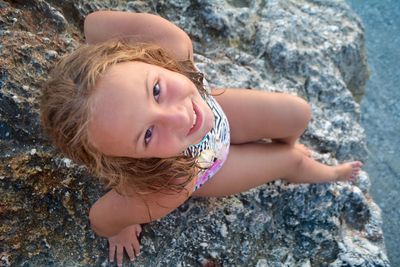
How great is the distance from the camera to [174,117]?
4.31 feet

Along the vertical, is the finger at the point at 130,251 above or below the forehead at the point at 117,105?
below

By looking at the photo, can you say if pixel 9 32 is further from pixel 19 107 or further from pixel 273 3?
pixel 273 3

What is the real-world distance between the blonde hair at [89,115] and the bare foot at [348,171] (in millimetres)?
612

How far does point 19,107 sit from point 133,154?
1.43 ft

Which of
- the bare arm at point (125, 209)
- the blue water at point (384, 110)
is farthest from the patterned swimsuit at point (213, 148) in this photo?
the blue water at point (384, 110)

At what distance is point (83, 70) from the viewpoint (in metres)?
1.35

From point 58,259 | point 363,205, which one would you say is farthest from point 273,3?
Answer: point 58,259

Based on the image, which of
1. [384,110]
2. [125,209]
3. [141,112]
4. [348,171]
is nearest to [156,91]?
[141,112]

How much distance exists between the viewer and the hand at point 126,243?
1565 millimetres

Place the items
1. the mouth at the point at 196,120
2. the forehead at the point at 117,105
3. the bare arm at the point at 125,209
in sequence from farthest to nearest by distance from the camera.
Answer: the bare arm at the point at 125,209 < the mouth at the point at 196,120 < the forehead at the point at 117,105

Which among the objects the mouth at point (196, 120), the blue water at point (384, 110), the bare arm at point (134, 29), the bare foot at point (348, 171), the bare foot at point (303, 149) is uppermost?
the bare arm at point (134, 29)

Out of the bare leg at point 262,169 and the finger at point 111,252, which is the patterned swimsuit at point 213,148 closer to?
the bare leg at point 262,169

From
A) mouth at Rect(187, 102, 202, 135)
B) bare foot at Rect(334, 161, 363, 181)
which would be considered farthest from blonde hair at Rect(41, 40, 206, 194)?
bare foot at Rect(334, 161, 363, 181)

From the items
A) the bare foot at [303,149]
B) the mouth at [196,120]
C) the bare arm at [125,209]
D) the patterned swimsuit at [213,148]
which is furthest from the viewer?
the bare foot at [303,149]
